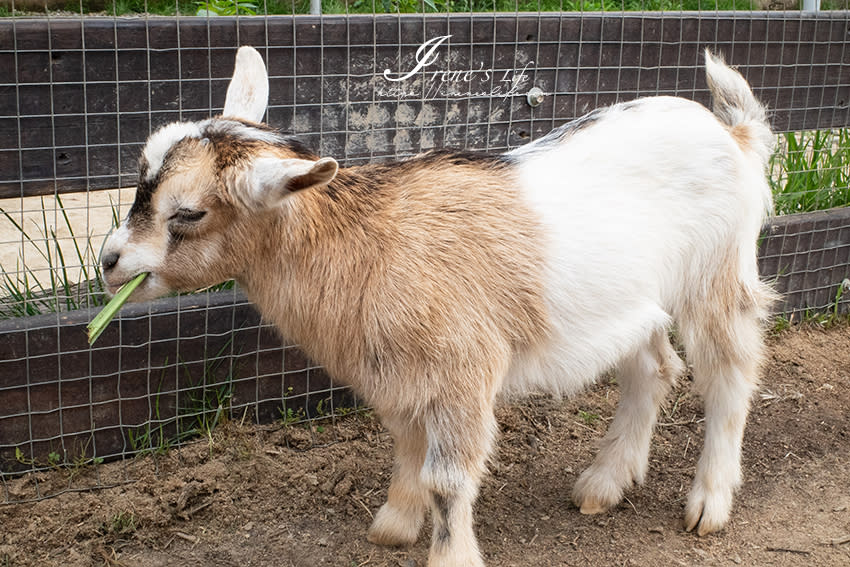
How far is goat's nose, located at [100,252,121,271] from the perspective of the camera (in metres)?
2.96

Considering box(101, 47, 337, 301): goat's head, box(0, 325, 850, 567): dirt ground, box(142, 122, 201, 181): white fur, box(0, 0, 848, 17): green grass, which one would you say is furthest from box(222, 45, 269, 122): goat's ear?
box(0, 0, 848, 17): green grass

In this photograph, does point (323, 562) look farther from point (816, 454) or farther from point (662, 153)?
point (816, 454)

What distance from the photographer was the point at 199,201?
9.54 ft

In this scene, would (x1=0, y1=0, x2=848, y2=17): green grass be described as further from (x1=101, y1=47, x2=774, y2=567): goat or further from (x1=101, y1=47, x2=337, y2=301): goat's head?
(x1=101, y1=47, x2=337, y2=301): goat's head

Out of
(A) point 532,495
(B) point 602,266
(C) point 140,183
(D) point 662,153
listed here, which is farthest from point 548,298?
(C) point 140,183

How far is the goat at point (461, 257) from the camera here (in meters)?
2.97

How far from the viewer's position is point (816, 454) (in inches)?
172

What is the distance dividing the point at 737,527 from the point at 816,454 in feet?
2.47

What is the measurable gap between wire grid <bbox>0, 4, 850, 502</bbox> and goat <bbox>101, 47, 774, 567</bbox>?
843 mm

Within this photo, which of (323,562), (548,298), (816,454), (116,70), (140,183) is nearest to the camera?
(140,183)

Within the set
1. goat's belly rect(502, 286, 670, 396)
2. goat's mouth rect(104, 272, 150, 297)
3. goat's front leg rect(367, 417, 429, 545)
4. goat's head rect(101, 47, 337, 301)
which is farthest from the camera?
goat's front leg rect(367, 417, 429, 545)

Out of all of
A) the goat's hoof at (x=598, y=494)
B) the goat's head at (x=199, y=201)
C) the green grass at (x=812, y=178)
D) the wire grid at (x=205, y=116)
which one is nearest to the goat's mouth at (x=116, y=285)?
the goat's head at (x=199, y=201)

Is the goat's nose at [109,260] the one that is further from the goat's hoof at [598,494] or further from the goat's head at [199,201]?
the goat's hoof at [598,494]

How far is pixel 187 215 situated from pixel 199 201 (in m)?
0.06
